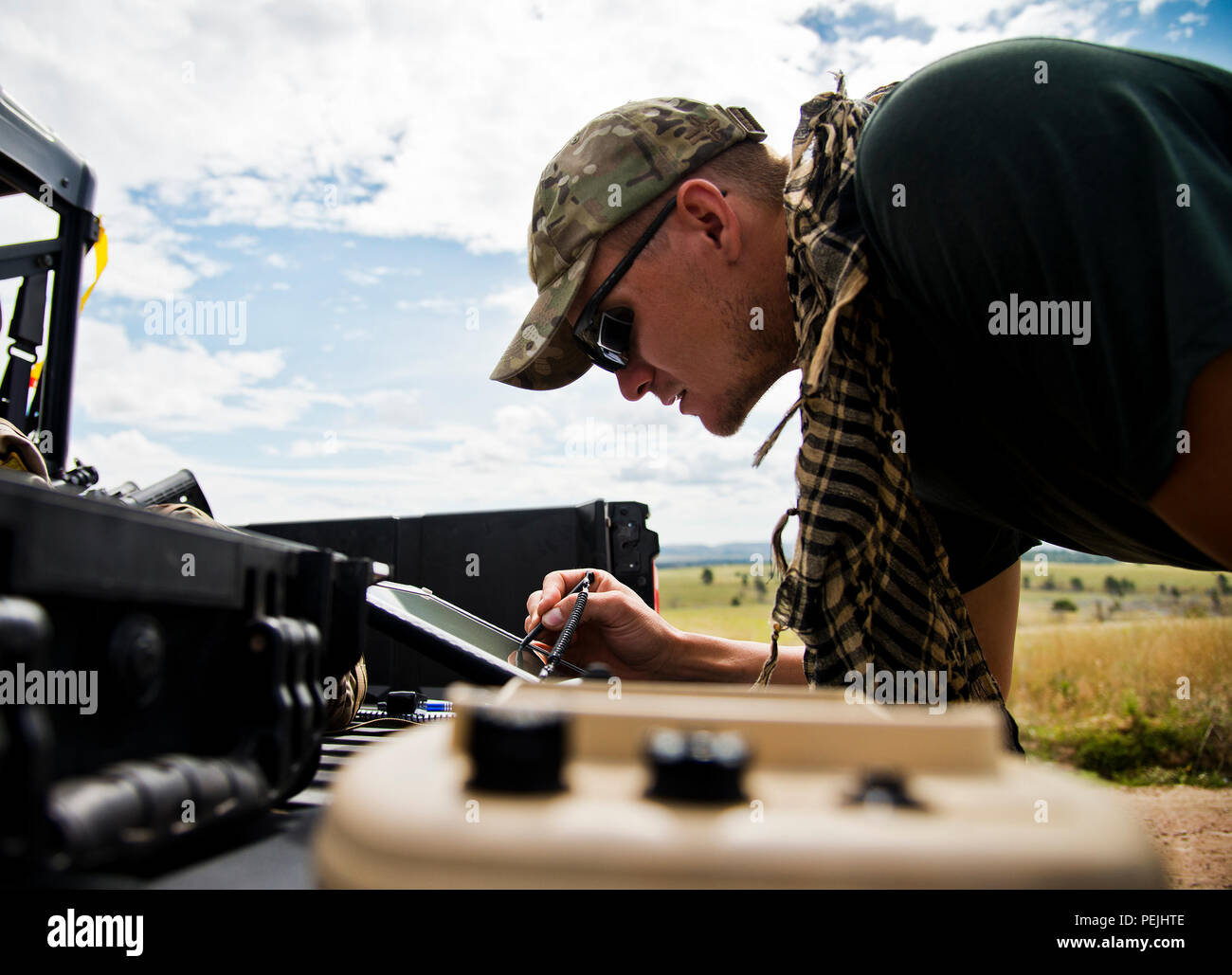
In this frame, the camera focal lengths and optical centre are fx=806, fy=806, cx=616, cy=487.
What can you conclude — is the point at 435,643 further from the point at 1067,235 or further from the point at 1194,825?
the point at 1194,825

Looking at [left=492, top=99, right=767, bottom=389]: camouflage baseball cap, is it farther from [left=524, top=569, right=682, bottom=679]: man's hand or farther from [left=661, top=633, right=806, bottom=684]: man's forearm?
[left=661, top=633, right=806, bottom=684]: man's forearm

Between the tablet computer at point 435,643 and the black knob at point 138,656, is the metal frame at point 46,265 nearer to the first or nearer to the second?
the tablet computer at point 435,643

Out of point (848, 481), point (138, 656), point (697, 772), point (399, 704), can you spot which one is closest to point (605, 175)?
point (848, 481)

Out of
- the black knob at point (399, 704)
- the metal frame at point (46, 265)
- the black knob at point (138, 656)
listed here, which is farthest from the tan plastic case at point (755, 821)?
the metal frame at point (46, 265)

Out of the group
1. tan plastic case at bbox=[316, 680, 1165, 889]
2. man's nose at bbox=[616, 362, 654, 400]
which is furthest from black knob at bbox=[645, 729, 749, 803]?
man's nose at bbox=[616, 362, 654, 400]

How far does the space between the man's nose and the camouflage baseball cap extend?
0.64ft

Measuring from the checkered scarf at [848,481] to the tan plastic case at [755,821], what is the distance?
104 centimetres

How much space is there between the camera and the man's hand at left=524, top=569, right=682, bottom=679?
2170 millimetres

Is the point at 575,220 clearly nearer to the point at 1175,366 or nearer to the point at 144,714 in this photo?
the point at 1175,366

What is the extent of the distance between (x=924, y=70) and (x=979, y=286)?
→ 0.35 metres

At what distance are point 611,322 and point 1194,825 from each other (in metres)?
8.28

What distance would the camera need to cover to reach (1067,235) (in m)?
1.03

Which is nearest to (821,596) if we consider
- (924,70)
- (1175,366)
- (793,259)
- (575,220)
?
(793,259)
